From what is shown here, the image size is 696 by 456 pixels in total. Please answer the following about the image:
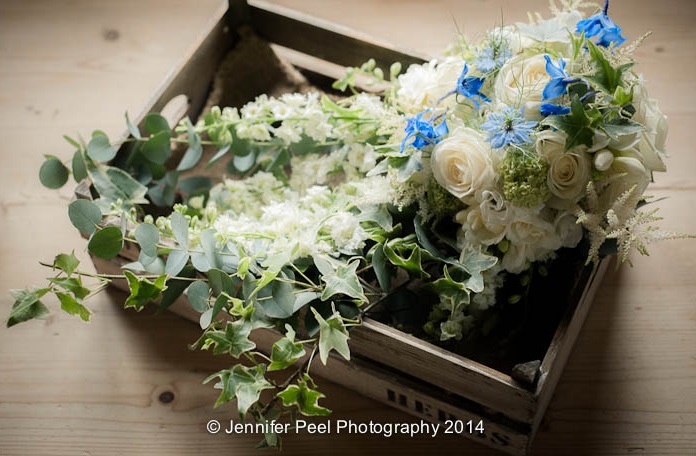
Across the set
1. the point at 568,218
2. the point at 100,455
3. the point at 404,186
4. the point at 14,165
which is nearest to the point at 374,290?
the point at 404,186

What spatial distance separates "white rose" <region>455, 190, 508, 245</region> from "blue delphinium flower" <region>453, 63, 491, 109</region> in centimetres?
12

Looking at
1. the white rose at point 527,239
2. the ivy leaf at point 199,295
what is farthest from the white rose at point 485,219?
the ivy leaf at point 199,295

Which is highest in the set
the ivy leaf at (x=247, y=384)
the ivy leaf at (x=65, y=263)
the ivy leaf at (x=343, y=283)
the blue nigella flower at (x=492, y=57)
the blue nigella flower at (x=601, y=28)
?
the blue nigella flower at (x=601, y=28)

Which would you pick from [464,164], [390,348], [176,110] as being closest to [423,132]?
[464,164]

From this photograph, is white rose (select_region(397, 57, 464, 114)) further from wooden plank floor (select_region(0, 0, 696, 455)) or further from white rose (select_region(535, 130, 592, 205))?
wooden plank floor (select_region(0, 0, 696, 455))

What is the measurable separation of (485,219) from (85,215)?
0.50m

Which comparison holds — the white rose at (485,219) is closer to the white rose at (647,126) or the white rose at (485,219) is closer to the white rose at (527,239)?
the white rose at (527,239)

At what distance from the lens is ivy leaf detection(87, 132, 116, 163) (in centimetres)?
112

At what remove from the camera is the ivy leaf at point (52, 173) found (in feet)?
3.68

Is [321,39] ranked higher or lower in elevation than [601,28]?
lower

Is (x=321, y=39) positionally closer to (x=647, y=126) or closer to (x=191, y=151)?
(x=191, y=151)

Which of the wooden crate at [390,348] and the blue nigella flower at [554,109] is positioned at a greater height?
the blue nigella flower at [554,109]

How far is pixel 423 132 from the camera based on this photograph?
90 centimetres

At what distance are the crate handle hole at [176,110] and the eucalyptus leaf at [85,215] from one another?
1.12 feet
